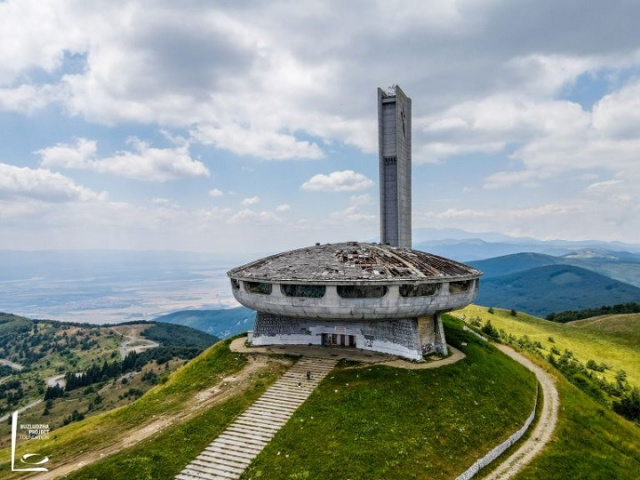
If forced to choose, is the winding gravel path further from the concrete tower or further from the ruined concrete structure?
the concrete tower

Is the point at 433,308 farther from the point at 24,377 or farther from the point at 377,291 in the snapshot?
the point at 24,377

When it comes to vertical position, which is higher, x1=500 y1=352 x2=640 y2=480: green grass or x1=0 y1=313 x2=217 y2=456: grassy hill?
x1=500 y1=352 x2=640 y2=480: green grass

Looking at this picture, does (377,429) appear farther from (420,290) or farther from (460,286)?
(460,286)

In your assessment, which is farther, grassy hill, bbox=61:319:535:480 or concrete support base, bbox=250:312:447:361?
concrete support base, bbox=250:312:447:361

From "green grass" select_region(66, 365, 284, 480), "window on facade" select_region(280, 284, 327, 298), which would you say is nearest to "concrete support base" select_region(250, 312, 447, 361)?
"window on facade" select_region(280, 284, 327, 298)

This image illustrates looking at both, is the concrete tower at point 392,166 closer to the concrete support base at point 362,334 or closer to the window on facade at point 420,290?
the concrete support base at point 362,334
